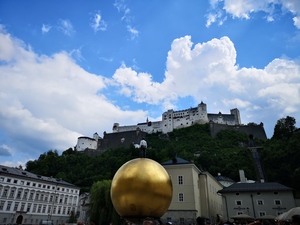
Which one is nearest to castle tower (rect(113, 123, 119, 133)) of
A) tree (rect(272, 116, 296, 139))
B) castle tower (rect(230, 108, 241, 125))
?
castle tower (rect(230, 108, 241, 125))

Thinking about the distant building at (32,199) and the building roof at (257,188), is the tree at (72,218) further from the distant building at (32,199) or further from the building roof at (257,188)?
the building roof at (257,188)

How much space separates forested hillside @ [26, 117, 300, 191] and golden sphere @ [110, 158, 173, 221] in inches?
1605

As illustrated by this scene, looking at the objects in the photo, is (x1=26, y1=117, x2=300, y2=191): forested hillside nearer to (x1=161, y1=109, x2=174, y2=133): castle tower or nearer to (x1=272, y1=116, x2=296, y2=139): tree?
(x1=272, y1=116, x2=296, y2=139): tree

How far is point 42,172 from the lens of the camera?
7162cm

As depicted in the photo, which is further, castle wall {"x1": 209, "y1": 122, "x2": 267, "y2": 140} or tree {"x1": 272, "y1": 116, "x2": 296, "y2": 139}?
castle wall {"x1": 209, "y1": 122, "x2": 267, "y2": 140}

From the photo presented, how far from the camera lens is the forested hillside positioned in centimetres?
4588

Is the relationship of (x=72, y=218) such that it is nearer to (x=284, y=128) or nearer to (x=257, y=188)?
(x=257, y=188)

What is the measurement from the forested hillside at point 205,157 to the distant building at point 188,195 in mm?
11720

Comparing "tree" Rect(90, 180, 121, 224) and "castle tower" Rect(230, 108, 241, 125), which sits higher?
"castle tower" Rect(230, 108, 241, 125)

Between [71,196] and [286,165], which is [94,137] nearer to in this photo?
[71,196]

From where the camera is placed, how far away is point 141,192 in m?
3.61

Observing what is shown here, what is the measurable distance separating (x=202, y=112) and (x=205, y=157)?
4236 centimetres

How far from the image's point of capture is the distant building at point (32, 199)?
4072cm

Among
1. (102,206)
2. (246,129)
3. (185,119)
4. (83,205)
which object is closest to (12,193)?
(83,205)
